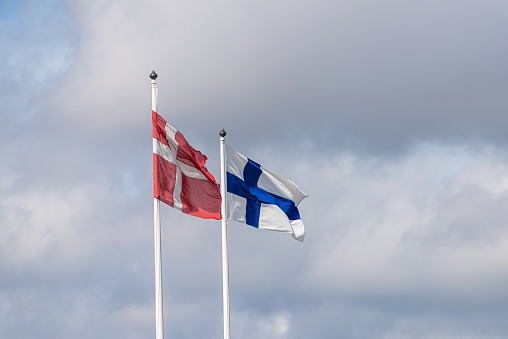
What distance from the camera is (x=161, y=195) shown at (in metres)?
38.4

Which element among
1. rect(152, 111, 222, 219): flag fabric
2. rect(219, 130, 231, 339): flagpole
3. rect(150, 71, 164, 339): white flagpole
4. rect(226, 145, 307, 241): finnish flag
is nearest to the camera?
rect(150, 71, 164, 339): white flagpole

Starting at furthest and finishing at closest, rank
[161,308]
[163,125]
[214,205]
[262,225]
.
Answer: [262,225] < [214,205] < [163,125] < [161,308]

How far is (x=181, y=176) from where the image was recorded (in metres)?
40.4

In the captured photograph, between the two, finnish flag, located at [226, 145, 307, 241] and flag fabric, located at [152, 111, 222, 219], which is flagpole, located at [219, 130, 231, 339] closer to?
flag fabric, located at [152, 111, 222, 219]

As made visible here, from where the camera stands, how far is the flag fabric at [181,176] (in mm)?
38906

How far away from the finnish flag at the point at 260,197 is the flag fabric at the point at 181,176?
165 cm

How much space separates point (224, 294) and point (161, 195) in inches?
235

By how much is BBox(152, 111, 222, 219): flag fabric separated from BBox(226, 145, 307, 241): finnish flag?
65.1 inches

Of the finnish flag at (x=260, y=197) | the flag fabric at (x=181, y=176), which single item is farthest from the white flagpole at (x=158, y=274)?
the finnish flag at (x=260, y=197)

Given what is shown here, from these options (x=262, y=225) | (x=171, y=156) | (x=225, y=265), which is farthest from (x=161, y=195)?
(x=262, y=225)

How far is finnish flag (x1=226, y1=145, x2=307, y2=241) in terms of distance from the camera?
43625 millimetres

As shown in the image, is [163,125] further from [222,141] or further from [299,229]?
[299,229]

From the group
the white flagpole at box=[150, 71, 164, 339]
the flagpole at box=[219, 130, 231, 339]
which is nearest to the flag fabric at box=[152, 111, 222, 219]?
the flagpole at box=[219, 130, 231, 339]

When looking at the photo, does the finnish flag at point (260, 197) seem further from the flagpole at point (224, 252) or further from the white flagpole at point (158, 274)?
the white flagpole at point (158, 274)
